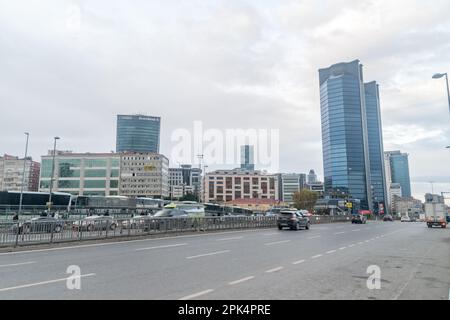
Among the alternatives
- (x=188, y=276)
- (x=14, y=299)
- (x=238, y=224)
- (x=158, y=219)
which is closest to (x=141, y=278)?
(x=188, y=276)

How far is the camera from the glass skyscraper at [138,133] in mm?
174000

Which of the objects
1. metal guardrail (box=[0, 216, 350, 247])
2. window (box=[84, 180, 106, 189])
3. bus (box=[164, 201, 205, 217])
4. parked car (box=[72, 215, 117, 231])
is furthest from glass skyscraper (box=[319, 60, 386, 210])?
parked car (box=[72, 215, 117, 231])

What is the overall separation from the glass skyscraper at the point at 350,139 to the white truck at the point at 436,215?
331ft

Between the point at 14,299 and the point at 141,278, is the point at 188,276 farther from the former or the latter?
the point at 14,299

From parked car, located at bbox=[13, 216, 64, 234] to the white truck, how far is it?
136ft

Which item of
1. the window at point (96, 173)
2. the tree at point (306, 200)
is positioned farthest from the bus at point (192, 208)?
the window at point (96, 173)

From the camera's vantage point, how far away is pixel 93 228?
700 inches

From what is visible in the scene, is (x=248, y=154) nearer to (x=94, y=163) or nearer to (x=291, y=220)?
(x=291, y=220)

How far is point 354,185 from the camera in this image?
149 m

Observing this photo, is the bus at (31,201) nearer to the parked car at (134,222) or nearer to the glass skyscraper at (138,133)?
the parked car at (134,222)

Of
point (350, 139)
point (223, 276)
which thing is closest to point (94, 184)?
point (350, 139)

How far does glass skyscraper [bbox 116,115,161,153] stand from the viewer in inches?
6850

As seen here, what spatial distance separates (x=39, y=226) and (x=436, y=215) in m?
42.9
